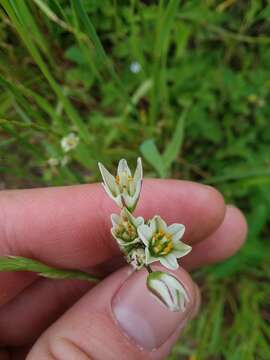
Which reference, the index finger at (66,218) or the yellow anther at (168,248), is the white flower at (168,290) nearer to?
the yellow anther at (168,248)

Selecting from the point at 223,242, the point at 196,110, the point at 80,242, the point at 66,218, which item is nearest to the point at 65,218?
the point at 66,218

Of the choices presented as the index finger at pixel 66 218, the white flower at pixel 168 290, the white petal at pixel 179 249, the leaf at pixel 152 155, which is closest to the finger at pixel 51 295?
the index finger at pixel 66 218

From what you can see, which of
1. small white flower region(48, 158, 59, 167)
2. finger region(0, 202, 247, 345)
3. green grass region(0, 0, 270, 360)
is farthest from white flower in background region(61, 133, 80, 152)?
finger region(0, 202, 247, 345)

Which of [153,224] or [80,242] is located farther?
[80,242]

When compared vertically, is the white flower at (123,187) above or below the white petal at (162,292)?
above

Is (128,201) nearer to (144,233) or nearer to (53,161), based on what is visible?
(144,233)

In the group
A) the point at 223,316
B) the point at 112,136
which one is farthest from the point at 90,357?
the point at 223,316

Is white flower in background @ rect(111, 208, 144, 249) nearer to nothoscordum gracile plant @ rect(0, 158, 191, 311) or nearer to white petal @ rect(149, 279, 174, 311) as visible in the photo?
nothoscordum gracile plant @ rect(0, 158, 191, 311)
